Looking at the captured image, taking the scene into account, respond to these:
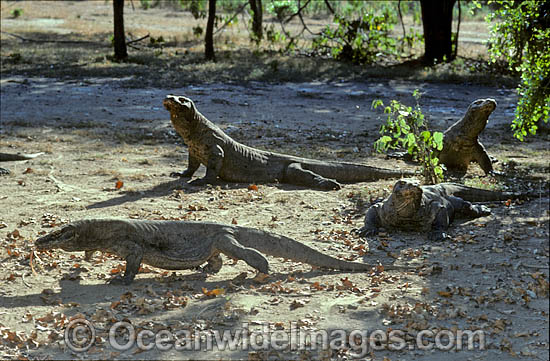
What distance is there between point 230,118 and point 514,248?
7004 mm

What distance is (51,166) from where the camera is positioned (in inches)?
338

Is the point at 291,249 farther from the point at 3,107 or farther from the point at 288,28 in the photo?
the point at 288,28

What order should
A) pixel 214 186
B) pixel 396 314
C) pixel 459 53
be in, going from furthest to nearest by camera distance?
1. pixel 459 53
2. pixel 214 186
3. pixel 396 314

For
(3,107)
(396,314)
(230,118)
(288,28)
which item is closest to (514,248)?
(396,314)

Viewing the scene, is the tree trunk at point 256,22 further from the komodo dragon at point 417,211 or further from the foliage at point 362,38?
the komodo dragon at point 417,211

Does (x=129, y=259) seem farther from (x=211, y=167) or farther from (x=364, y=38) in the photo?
(x=364, y=38)

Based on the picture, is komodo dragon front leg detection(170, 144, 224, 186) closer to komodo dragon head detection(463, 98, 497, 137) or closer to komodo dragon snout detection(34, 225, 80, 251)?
komodo dragon head detection(463, 98, 497, 137)

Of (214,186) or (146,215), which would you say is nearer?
(146,215)

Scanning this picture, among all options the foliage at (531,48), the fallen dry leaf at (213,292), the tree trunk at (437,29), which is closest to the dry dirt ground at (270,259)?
the fallen dry leaf at (213,292)

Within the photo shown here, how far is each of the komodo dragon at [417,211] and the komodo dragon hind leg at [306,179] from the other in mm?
1667

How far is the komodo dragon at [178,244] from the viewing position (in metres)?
5.00

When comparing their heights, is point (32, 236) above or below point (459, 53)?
below

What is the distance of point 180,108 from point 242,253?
134 inches

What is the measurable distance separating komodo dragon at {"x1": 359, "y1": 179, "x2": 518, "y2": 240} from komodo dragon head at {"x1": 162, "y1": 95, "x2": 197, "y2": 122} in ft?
9.12
